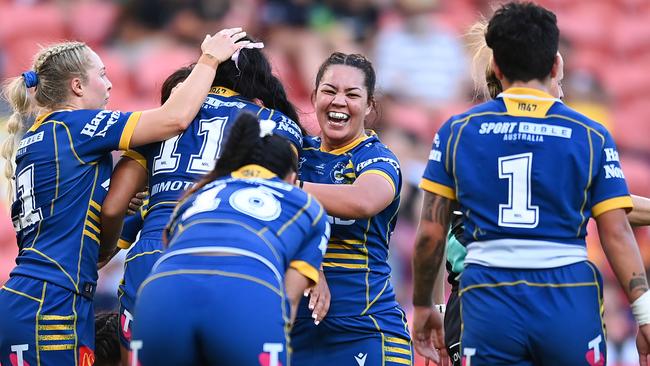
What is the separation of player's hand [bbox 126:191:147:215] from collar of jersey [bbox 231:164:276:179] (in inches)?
63.3

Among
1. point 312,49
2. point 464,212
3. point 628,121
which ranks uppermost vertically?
point 312,49

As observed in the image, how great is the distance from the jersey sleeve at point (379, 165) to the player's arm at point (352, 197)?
106 mm

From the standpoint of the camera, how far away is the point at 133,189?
5.18m

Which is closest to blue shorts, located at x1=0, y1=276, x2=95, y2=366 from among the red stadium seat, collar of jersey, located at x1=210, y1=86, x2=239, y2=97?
collar of jersey, located at x1=210, y1=86, x2=239, y2=97

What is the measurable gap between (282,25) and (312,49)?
0.42m

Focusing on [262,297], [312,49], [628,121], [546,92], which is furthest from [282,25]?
[262,297]

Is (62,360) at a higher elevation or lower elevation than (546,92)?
lower

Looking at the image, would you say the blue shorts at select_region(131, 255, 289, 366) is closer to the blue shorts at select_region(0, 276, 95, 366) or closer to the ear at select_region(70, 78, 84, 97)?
the blue shorts at select_region(0, 276, 95, 366)

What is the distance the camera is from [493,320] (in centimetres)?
409

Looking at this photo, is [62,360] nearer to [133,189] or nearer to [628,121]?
[133,189]

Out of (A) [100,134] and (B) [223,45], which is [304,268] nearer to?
(A) [100,134]

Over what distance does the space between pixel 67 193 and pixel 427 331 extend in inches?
72.1

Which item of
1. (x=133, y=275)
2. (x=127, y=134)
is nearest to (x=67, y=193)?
(x=127, y=134)

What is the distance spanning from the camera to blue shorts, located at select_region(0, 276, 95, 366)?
4.79m
